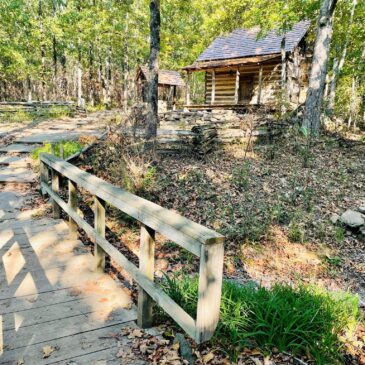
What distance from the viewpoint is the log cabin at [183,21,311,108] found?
64.7 ft

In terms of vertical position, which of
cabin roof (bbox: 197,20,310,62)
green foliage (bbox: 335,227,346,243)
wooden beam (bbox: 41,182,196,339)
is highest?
cabin roof (bbox: 197,20,310,62)

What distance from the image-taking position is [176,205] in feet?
22.5

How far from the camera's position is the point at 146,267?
106 inches

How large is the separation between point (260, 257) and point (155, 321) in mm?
3029

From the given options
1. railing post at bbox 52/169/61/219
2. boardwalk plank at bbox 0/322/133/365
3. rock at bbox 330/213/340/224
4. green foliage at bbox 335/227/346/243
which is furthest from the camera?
rock at bbox 330/213/340/224

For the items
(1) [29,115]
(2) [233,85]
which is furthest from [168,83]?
(1) [29,115]

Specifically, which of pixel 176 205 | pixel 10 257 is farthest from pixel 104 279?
pixel 176 205

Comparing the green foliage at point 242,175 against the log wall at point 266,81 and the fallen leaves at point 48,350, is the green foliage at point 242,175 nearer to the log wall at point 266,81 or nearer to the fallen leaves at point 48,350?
the fallen leaves at point 48,350

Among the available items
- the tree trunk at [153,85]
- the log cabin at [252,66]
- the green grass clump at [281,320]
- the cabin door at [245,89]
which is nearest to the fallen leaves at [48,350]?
the green grass clump at [281,320]

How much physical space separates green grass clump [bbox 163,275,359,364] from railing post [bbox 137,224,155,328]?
1.46 feet

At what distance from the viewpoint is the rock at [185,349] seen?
7.92 feet

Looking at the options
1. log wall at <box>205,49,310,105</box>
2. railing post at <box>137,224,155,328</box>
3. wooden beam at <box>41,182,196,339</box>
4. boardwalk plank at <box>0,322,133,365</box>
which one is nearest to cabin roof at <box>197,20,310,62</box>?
log wall at <box>205,49,310,105</box>

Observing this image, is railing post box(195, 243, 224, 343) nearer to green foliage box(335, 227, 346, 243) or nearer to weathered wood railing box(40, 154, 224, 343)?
weathered wood railing box(40, 154, 224, 343)

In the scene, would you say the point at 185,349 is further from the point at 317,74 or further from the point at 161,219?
the point at 317,74
